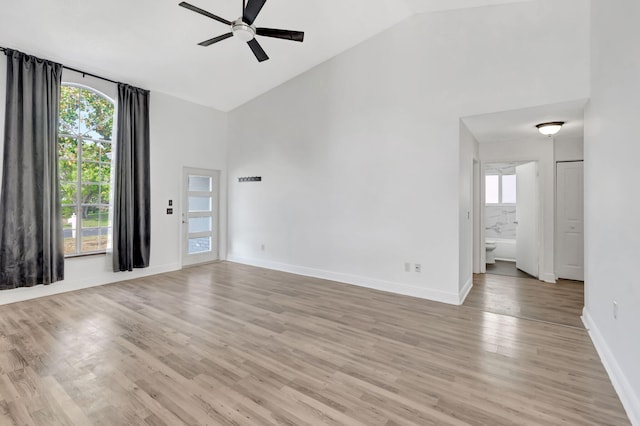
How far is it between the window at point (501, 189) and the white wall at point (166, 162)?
22.2ft

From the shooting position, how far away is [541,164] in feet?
16.9

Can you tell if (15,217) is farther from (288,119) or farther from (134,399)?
(288,119)

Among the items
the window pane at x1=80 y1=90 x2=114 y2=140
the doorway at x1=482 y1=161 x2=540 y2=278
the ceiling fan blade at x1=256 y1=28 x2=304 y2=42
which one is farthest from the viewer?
the doorway at x1=482 y1=161 x2=540 y2=278

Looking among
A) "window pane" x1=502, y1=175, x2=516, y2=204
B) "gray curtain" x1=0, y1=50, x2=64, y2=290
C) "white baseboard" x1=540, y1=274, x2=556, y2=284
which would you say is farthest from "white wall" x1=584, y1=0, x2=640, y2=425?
"gray curtain" x1=0, y1=50, x2=64, y2=290

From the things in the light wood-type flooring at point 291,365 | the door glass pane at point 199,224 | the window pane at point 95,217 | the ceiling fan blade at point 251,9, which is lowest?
the light wood-type flooring at point 291,365

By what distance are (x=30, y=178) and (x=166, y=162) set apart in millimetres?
1971

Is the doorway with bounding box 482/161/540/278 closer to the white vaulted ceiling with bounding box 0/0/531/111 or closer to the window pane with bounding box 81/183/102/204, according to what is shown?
the white vaulted ceiling with bounding box 0/0/531/111

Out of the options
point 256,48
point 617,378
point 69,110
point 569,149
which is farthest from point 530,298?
point 69,110

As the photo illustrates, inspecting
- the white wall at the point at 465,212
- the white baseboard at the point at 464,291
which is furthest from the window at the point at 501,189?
the white baseboard at the point at 464,291

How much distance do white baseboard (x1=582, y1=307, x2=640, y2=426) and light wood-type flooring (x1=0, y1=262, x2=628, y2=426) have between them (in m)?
0.05

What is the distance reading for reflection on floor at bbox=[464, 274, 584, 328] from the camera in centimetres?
358

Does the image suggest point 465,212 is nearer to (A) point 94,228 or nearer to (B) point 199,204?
(B) point 199,204

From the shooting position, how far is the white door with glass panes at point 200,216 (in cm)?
612

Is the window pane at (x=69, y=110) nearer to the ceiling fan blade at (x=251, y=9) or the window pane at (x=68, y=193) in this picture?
the window pane at (x=68, y=193)
